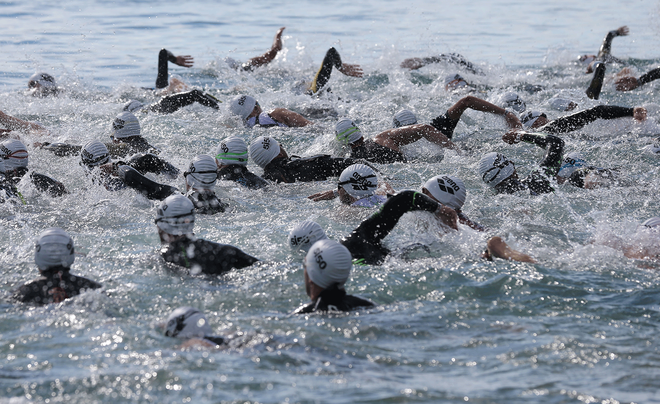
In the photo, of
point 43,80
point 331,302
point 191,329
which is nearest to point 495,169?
point 331,302

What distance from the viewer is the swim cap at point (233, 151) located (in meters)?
9.70

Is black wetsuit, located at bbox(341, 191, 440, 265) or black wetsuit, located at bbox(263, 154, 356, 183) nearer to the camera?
black wetsuit, located at bbox(341, 191, 440, 265)

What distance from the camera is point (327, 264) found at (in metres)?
5.15

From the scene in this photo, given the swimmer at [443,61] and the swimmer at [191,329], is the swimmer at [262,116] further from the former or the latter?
the swimmer at [191,329]

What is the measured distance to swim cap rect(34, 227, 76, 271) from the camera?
5805 mm

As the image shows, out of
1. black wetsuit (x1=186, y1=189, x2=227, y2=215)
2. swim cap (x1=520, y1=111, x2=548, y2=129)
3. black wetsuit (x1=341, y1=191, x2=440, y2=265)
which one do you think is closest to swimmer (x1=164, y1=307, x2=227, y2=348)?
black wetsuit (x1=341, y1=191, x2=440, y2=265)

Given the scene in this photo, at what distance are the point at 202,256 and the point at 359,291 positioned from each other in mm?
1554

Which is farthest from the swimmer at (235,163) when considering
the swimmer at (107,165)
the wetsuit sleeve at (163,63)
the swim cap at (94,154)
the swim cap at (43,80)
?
the swim cap at (43,80)

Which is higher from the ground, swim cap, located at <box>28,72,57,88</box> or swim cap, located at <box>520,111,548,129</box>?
swim cap, located at <box>520,111,548,129</box>

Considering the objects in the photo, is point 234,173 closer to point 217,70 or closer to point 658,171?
point 658,171

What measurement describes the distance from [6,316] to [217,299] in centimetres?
180

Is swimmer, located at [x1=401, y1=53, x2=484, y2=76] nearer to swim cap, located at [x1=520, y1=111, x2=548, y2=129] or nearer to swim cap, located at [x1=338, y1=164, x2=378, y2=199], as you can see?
swim cap, located at [x1=520, y1=111, x2=548, y2=129]

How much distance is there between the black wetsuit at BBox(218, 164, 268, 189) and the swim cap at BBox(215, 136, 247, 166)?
9cm

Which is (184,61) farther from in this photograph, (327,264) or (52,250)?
(327,264)
